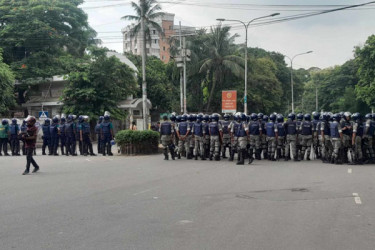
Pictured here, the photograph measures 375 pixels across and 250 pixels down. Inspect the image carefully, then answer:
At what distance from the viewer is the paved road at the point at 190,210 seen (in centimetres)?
573

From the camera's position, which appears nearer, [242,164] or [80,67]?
[242,164]

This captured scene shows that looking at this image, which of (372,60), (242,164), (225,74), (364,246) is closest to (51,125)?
(242,164)

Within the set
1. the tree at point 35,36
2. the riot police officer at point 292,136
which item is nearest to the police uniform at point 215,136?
the riot police officer at point 292,136

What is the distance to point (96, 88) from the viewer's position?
33.8 metres

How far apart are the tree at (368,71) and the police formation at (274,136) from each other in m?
29.6

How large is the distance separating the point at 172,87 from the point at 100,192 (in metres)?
39.4

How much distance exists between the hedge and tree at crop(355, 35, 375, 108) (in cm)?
3216

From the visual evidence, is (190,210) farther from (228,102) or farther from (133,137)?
(228,102)

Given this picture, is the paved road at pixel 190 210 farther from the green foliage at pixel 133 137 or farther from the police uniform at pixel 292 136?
the green foliage at pixel 133 137

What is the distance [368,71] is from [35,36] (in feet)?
113

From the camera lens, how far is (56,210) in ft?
25.1

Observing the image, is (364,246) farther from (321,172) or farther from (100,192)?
(321,172)

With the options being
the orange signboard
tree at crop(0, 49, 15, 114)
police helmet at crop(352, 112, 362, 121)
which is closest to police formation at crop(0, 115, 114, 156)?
police helmet at crop(352, 112, 362, 121)

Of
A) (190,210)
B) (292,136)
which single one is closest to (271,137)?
(292,136)
